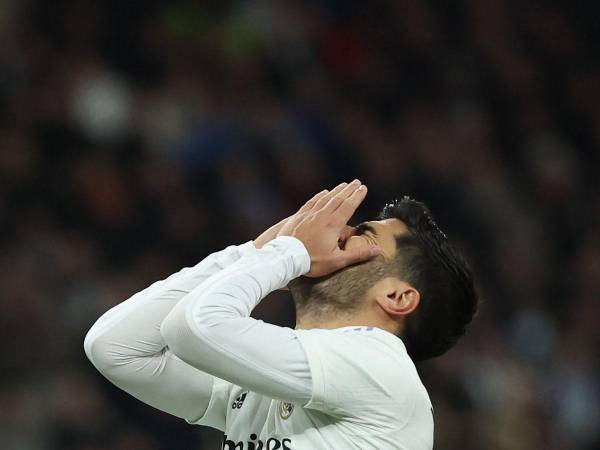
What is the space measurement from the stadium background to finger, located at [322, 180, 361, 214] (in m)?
2.88

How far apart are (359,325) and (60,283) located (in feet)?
10.9

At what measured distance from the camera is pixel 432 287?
9.50 ft

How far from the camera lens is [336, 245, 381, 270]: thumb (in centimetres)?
276

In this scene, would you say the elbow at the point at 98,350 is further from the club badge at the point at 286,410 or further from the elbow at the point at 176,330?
the club badge at the point at 286,410

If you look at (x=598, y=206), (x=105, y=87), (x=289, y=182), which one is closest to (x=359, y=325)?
(x=289, y=182)

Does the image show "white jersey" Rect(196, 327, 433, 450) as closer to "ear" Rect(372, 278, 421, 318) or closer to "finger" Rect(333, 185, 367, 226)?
"ear" Rect(372, 278, 421, 318)

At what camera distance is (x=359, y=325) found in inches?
110

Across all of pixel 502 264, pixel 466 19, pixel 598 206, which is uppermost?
pixel 466 19

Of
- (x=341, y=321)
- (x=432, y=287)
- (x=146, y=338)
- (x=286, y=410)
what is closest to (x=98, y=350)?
(x=146, y=338)

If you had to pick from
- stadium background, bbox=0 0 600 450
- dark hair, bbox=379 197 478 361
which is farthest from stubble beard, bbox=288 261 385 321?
stadium background, bbox=0 0 600 450

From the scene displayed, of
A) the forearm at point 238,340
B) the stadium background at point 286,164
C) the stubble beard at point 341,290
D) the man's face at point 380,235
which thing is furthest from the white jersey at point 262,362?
the stadium background at point 286,164

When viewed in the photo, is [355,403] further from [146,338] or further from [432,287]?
[146,338]

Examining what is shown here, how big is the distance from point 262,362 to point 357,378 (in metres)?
0.25

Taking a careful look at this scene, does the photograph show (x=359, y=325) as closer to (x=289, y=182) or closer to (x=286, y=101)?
(x=289, y=182)
